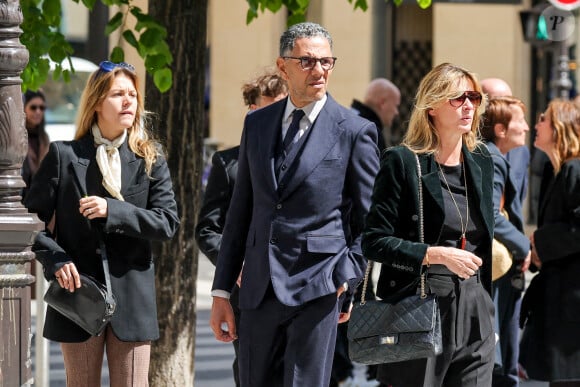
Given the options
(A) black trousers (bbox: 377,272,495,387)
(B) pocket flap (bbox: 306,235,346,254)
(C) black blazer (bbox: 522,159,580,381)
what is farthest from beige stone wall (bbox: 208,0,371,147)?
(B) pocket flap (bbox: 306,235,346,254)

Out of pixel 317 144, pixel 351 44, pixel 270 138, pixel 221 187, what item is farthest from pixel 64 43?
pixel 351 44

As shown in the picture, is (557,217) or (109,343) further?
(557,217)

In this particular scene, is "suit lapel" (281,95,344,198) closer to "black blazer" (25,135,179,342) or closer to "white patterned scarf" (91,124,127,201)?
"black blazer" (25,135,179,342)

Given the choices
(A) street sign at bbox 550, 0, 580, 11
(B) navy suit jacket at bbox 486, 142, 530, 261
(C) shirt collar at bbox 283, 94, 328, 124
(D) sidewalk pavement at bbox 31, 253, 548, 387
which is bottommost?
(D) sidewalk pavement at bbox 31, 253, 548, 387

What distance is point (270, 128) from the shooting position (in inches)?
232

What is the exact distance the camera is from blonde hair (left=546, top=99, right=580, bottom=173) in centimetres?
792

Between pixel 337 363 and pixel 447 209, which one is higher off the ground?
pixel 447 209

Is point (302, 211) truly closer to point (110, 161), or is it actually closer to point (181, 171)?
point (110, 161)

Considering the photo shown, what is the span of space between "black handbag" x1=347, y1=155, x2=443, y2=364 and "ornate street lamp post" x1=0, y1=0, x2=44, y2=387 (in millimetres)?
1371

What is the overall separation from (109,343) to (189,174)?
7.02 feet

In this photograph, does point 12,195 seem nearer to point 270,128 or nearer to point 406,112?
point 270,128

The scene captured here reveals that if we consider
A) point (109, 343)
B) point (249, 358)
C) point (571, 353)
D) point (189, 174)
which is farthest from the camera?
point (189, 174)

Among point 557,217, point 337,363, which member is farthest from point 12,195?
point 337,363

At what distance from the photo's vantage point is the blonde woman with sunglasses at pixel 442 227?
577 centimetres
